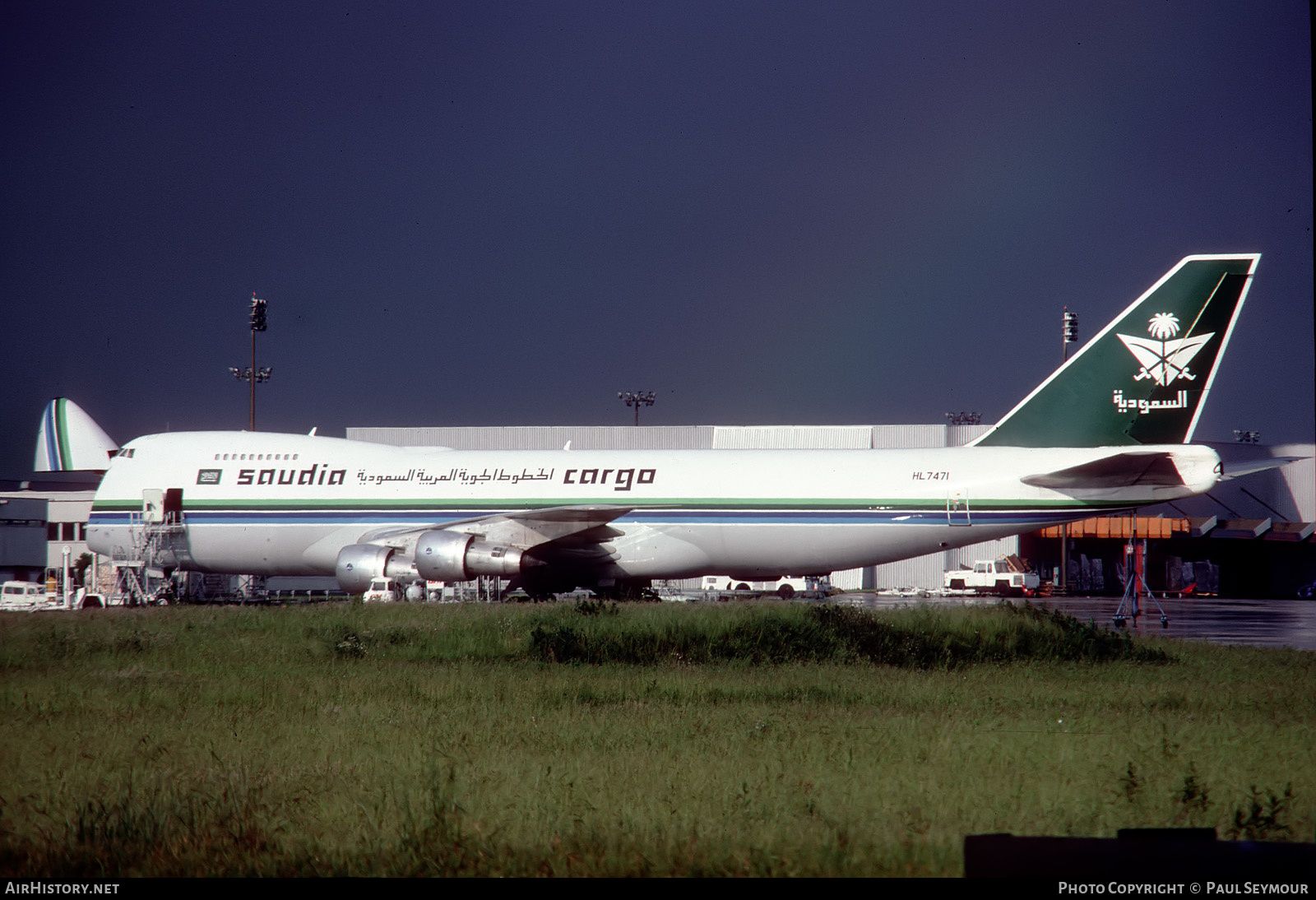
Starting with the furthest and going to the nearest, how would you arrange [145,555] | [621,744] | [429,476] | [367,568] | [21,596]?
[21,596] → [145,555] → [429,476] → [367,568] → [621,744]

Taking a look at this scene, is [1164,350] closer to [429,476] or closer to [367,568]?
[429,476]

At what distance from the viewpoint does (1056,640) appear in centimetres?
1603

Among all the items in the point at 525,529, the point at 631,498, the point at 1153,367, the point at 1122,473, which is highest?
the point at 1153,367

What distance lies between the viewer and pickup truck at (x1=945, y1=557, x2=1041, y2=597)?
148 ft

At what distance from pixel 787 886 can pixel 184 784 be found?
480cm

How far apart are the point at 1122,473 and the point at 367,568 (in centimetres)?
1706

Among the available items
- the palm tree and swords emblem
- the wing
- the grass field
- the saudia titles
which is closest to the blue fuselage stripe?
the wing

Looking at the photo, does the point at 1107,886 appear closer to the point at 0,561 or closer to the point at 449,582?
the point at 449,582

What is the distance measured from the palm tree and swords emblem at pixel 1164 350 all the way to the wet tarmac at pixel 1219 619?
5.70 meters

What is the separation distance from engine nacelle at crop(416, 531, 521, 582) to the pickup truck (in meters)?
26.1

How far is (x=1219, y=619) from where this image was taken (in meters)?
29.5

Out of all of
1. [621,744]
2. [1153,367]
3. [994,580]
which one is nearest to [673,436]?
[994,580]

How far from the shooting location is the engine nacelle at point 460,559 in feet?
82.1

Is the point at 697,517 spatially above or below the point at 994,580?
above
